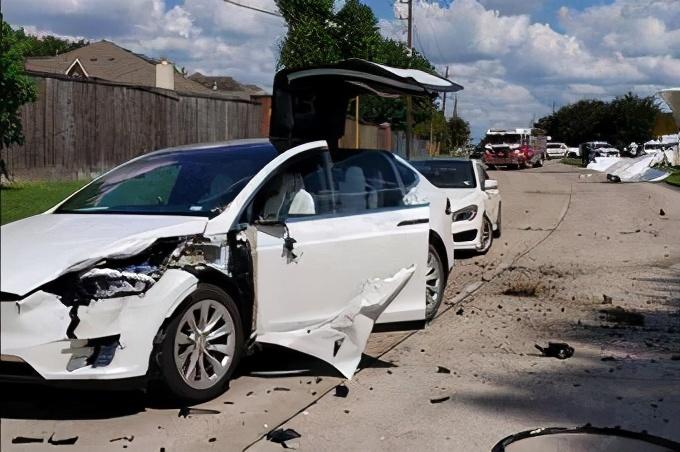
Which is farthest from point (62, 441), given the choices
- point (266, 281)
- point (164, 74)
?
point (164, 74)

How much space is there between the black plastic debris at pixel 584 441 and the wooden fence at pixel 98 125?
10.6 metres

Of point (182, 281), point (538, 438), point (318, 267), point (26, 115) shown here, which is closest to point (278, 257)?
point (318, 267)

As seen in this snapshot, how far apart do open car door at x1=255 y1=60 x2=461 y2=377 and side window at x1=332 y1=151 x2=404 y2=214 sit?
0.04 ft

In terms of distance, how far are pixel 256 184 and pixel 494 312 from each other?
355 centimetres

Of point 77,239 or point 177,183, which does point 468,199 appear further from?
point 77,239

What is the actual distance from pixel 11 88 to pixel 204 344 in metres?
4.24

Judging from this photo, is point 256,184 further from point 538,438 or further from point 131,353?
point 538,438

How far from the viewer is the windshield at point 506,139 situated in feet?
158

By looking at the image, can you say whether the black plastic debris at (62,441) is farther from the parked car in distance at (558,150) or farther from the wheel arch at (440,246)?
the parked car in distance at (558,150)

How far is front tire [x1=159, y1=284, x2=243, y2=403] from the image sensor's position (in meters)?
5.13

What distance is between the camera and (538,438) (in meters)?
4.89

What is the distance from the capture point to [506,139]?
48625mm

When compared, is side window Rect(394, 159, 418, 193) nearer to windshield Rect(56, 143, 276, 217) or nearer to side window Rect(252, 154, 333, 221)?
side window Rect(252, 154, 333, 221)

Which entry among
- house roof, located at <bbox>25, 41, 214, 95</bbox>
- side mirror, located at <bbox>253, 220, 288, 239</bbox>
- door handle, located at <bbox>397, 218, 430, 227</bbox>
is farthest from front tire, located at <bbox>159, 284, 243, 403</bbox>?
house roof, located at <bbox>25, 41, 214, 95</bbox>
